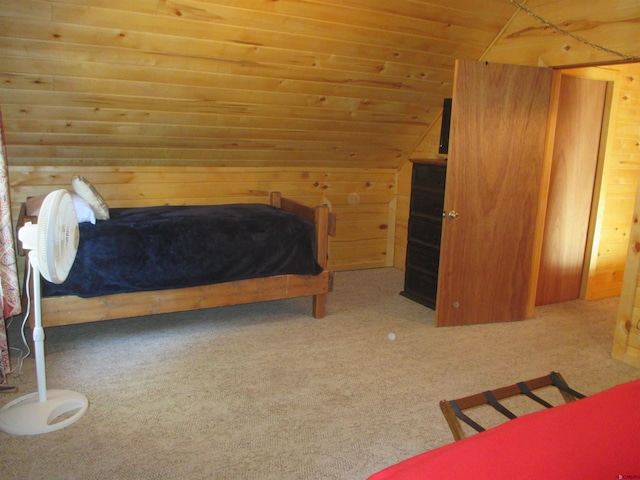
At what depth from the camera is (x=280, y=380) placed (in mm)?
2775

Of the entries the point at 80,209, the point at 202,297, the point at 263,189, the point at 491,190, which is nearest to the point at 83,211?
the point at 80,209

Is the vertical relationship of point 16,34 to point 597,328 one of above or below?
above

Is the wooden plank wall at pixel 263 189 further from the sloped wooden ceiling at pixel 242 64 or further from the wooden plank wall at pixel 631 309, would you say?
the wooden plank wall at pixel 631 309

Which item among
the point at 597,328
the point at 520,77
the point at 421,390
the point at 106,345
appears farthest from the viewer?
the point at 597,328

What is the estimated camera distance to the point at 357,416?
2.45m

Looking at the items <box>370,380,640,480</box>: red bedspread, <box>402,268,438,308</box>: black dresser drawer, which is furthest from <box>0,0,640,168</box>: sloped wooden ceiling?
<box>370,380,640,480</box>: red bedspread

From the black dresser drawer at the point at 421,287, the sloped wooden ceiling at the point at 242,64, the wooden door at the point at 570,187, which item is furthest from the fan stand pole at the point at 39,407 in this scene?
the wooden door at the point at 570,187

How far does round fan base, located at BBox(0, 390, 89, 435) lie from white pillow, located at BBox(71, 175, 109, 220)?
1119 millimetres

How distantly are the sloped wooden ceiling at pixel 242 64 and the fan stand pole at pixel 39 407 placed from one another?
136cm

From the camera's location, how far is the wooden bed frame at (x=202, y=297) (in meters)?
2.96

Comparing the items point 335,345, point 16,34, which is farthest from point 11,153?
point 335,345

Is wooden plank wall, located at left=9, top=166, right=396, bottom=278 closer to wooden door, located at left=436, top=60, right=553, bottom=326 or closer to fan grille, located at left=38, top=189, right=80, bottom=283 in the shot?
wooden door, located at left=436, top=60, right=553, bottom=326

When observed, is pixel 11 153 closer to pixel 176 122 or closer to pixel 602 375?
pixel 176 122

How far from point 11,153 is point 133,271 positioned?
140 cm
